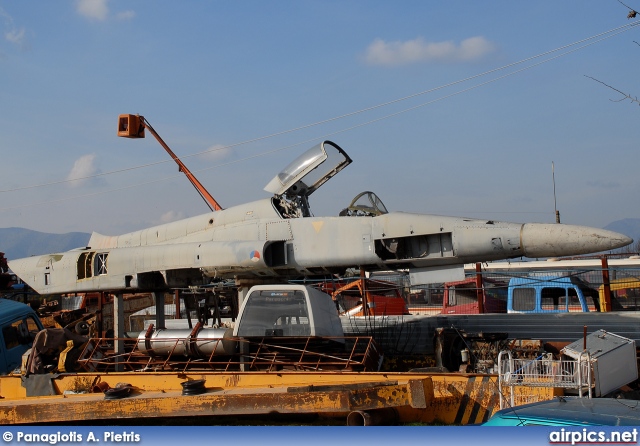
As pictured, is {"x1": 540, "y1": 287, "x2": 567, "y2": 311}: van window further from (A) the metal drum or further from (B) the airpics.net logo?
(B) the airpics.net logo

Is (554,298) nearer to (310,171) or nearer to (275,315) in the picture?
(310,171)

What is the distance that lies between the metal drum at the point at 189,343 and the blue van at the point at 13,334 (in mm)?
3384

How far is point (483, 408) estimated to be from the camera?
8664 mm

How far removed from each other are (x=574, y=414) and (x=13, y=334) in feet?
38.4

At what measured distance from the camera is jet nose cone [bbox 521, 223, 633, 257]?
34.3 feet

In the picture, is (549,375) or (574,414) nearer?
(574,414)

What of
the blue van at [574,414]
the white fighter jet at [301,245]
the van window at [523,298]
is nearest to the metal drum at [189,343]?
the white fighter jet at [301,245]

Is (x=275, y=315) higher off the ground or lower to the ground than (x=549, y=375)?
higher

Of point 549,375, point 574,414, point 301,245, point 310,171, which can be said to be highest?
point 310,171

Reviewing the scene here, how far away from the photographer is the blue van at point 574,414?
5.28 meters

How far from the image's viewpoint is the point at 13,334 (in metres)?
13.8

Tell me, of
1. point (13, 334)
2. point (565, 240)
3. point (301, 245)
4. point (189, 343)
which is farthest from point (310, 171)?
point (13, 334)

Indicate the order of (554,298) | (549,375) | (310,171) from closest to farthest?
(549,375)
(310,171)
(554,298)

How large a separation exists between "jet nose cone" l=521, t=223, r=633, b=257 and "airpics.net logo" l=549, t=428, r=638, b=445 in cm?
624
